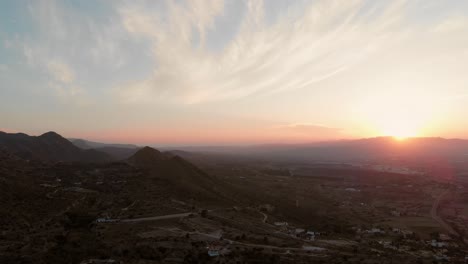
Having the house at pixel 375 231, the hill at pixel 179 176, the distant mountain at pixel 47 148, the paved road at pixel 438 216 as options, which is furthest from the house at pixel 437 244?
the distant mountain at pixel 47 148

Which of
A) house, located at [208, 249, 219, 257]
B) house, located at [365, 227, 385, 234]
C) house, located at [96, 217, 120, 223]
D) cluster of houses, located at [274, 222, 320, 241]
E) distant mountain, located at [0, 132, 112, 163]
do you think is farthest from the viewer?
distant mountain, located at [0, 132, 112, 163]

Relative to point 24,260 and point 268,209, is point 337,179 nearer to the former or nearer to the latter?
point 268,209

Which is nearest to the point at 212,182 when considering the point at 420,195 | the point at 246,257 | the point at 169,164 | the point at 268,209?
the point at 169,164

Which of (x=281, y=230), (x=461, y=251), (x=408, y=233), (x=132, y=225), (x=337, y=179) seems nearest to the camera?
(x=132, y=225)

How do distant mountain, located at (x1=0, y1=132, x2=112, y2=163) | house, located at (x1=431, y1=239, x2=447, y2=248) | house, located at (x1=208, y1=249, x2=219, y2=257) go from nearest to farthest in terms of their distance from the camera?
house, located at (x1=208, y1=249, x2=219, y2=257) → house, located at (x1=431, y1=239, x2=447, y2=248) → distant mountain, located at (x1=0, y1=132, x2=112, y2=163)

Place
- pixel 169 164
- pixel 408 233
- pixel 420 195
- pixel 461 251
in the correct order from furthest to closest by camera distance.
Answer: pixel 420 195 → pixel 169 164 → pixel 408 233 → pixel 461 251

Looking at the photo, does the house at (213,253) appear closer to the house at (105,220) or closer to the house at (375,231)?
the house at (105,220)

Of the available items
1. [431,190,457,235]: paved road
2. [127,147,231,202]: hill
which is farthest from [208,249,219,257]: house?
[431,190,457,235]: paved road

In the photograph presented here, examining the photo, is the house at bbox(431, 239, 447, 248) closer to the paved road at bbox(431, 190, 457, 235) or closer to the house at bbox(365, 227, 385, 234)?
the house at bbox(365, 227, 385, 234)

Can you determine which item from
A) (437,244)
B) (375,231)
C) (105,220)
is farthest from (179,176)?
(437,244)
